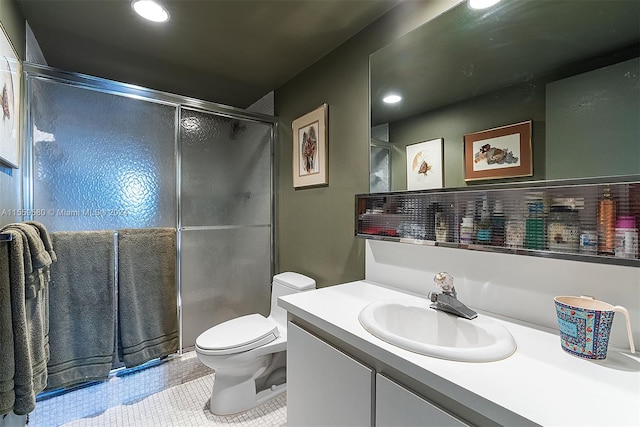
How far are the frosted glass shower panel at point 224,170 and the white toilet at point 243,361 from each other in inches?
33.7

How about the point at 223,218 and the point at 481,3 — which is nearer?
the point at 481,3

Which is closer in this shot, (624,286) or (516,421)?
(516,421)

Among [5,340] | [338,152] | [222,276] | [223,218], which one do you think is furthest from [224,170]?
[5,340]

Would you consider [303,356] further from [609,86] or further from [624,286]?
[609,86]

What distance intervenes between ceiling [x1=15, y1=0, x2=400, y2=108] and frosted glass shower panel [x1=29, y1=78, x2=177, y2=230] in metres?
0.37

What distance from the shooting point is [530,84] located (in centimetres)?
101

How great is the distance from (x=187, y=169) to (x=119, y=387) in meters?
1.53

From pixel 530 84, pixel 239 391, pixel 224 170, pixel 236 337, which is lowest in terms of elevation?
pixel 239 391

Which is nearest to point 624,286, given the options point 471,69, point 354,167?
point 471,69

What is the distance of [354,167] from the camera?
5.73ft

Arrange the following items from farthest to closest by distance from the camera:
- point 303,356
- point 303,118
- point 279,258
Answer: point 279,258, point 303,118, point 303,356

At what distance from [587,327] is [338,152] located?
145 centimetres

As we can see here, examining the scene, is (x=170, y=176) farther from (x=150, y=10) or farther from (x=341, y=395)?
(x=341, y=395)

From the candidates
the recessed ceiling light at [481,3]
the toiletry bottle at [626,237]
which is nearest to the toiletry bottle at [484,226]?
the toiletry bottle at [626,237]
